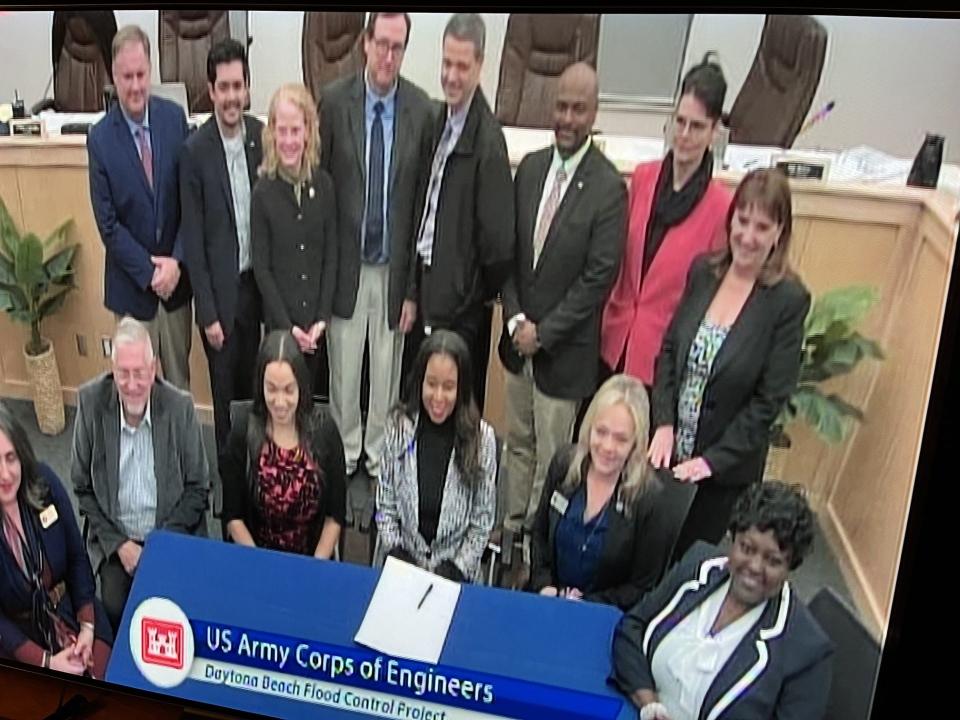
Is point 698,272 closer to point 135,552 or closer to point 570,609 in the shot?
point 570,609

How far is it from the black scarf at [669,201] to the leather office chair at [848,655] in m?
0.49

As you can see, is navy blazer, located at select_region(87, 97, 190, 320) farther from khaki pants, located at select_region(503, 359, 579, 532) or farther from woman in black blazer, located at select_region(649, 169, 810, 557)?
woman in black blazer, located at select_region(649, 169, 810, 557)

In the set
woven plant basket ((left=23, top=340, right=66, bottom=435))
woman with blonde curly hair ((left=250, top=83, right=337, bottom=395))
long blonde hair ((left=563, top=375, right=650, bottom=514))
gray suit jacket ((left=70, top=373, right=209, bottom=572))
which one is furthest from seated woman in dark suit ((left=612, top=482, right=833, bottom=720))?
woven plant basket ((left=23, top=340, right=66, bottom=435))

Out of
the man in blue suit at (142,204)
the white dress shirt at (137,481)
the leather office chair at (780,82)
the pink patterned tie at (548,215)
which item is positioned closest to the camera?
the leather office chair at (780,82)

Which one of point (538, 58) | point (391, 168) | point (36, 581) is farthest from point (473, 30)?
point (36, 581)

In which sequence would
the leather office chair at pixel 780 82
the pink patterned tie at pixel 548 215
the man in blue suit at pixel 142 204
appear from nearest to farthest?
1. the leather office chair at pixel 780 82
2. the pink patterned tie at pixel 548 215
3. the man in blue suit at pixel 142 204

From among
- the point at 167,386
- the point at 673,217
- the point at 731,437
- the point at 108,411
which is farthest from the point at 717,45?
the point at 108,411

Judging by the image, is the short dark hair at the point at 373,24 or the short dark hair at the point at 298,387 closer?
the short dark hair at the point at 373,24

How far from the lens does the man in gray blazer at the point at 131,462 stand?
4.49 ft

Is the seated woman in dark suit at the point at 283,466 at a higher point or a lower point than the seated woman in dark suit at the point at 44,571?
higher

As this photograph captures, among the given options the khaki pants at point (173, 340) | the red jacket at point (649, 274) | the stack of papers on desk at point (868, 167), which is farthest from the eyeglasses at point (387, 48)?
the stack of papers on desk at point (868, 167)

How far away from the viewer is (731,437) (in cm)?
117

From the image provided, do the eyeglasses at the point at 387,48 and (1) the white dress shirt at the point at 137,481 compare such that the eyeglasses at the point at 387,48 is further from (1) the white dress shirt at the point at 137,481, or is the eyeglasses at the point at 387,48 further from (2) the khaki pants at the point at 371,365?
(1) the white dress shirt at the point at 137,481

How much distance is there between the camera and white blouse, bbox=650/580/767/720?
3.96 feet
